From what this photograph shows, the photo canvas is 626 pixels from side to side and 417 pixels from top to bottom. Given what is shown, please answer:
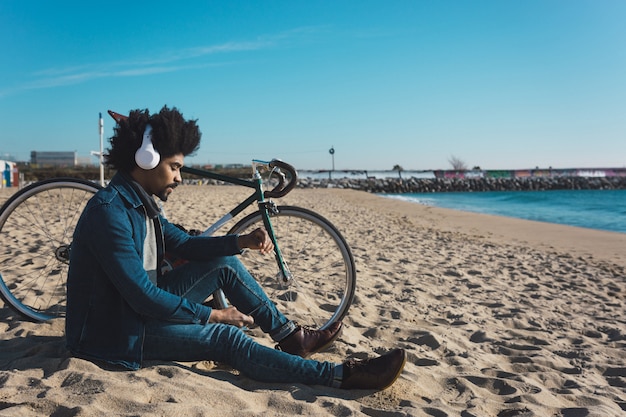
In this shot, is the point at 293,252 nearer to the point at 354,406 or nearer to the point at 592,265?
the point at 354,406

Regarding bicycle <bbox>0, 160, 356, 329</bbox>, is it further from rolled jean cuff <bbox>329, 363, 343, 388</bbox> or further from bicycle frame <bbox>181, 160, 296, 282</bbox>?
rolled jean cuff <bbox>329, 363, 343, 388</bbox>

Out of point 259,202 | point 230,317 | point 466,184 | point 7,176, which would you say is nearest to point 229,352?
point 230,317

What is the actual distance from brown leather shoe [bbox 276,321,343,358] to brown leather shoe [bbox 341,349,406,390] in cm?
35

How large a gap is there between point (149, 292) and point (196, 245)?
1.76ft

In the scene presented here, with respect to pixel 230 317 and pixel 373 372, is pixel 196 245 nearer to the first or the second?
pixel 230 317

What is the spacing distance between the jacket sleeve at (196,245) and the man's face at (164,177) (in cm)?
33

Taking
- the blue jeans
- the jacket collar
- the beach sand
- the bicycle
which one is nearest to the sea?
the beach sand

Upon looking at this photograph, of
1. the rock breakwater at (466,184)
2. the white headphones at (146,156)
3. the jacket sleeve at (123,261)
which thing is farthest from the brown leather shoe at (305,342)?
the rock breakwater at (466,184)

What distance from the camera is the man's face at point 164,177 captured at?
2312 mm

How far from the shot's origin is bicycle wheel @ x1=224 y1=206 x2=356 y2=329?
10.4 ft

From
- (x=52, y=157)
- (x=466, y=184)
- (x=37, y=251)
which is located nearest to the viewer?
(x=37, y=251)

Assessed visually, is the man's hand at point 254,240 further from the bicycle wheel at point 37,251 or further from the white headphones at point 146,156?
the bicycle wheel at point 37,251

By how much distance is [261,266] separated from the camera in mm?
4922

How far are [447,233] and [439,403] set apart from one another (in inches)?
345
